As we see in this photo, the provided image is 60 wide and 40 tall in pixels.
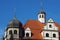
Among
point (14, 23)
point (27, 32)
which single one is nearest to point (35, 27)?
point (27, 32)

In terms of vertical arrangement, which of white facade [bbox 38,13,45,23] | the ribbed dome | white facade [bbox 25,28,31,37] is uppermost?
white facade [bbox 38,13,45,23]

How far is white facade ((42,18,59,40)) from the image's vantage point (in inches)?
3009

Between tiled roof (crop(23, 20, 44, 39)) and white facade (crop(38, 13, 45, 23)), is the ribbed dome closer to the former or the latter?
tiled roof (crop(23, 20, 44, 39))

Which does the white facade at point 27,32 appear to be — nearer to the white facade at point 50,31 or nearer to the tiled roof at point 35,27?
the tiled roof at point 35,27

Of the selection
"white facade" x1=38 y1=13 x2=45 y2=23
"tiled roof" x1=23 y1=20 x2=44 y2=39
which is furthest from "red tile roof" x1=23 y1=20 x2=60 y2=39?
"white facade" x1=38 y1=13 x2=45 y2=23

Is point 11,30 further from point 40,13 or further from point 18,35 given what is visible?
point 40,13

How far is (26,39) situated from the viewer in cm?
7544

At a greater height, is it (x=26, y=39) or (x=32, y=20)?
(x=32, y=20)

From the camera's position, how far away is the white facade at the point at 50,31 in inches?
3009

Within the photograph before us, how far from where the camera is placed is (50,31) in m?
76.9

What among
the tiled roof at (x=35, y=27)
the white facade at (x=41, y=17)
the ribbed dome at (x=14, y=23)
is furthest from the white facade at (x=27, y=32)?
the white facade at (x=41, y=17)

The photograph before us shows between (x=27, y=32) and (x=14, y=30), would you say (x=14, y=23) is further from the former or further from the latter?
(x=27, y=32)

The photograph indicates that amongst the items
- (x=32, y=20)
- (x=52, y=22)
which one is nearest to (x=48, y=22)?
(x=52, y=22)

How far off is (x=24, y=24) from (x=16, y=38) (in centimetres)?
676
